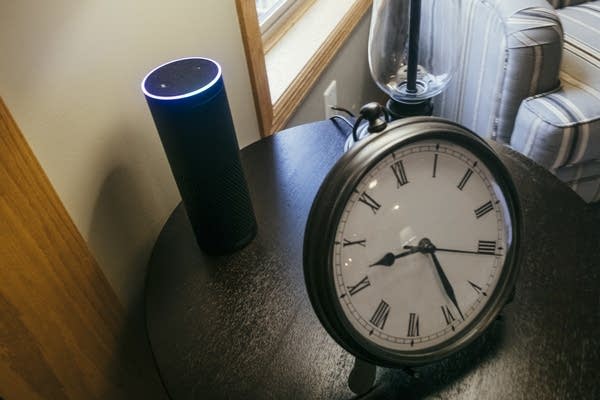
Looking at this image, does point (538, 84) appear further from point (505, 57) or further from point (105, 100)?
point (105, 100)

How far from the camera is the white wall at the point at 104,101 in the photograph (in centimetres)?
53

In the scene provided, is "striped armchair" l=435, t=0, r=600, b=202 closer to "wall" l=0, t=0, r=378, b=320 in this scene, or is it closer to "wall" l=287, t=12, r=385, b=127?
"wall" l=287, t=12, r=385, b=127

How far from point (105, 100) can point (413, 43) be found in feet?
1.38

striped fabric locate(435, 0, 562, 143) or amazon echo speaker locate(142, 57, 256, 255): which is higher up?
amazon echo speaker locate(142, 57, 256, 255)

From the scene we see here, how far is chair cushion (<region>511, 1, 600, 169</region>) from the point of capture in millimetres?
1083

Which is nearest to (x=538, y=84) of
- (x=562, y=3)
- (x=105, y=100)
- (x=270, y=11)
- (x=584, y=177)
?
(x=584, y=177)

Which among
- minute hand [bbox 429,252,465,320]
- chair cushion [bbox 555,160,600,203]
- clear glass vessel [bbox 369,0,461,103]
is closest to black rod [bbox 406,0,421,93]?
clear glass vessel [bbox 369,0,461,103]

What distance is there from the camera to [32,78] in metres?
0.53

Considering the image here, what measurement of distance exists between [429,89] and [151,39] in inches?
16.5

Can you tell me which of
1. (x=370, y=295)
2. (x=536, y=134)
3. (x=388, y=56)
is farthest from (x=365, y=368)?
(x=536, y=134)

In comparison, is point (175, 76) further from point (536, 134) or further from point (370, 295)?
point (536, 134)

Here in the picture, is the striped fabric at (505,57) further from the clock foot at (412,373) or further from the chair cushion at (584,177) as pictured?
the clock foot at (412,373)

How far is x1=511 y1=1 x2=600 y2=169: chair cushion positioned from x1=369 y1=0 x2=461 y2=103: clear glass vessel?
43cm

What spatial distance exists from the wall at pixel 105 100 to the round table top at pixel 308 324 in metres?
0.06
